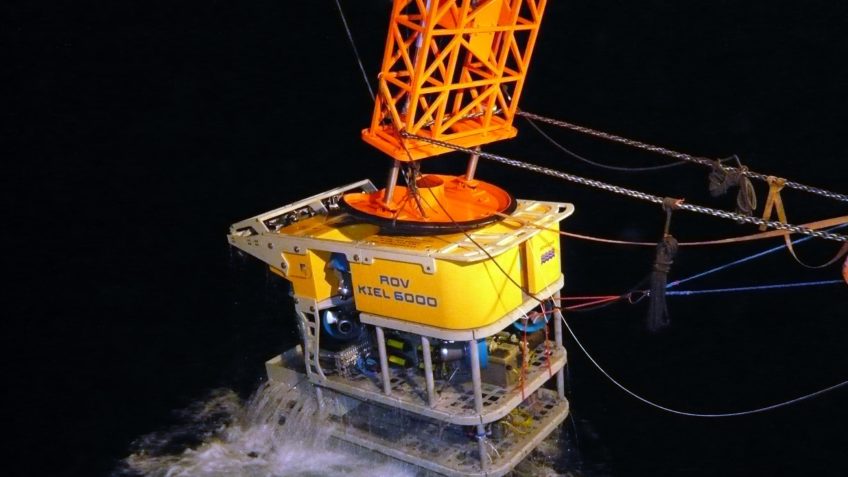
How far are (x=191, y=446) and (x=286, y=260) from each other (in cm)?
301

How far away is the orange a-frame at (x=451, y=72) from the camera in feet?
26.9

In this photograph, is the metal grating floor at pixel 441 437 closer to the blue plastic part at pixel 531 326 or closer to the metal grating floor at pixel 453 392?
the metal grating floor at pixel 453 392

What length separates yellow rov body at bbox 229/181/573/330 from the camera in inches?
317

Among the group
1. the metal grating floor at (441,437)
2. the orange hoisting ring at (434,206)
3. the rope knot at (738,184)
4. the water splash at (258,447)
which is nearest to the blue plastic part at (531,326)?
the metal grating floor at (441,437)

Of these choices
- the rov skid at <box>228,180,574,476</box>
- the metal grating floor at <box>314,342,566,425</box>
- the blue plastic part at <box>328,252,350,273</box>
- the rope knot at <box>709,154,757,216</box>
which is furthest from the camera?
the blue plastic part at <box>328,252,350,273</box>

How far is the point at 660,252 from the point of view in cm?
683

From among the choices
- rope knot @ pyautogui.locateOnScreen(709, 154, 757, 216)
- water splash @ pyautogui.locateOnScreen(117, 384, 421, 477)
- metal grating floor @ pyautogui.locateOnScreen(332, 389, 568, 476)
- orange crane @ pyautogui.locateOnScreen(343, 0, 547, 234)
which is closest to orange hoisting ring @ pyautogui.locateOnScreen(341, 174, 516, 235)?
orange crane @ pyautogui.locateOnScreen(343, 0, 547, 234)

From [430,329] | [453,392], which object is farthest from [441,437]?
[430,329]

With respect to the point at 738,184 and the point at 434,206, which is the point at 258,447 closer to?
the point at 434,206

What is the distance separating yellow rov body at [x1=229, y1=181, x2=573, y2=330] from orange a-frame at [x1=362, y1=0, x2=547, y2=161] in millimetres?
1053

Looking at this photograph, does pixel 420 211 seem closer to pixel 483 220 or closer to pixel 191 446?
pixel 483 220

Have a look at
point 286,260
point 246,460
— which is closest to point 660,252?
point 286,260

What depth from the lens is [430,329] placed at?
8297 mm

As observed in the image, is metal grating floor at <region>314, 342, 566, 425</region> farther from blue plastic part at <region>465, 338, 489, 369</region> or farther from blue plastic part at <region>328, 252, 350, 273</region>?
blue plastic part at <region>328, 252, 350, 273</region>
